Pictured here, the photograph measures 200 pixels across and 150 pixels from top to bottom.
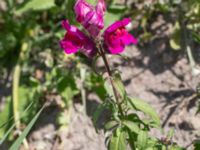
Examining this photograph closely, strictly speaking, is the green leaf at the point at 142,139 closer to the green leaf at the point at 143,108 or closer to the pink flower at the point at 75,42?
the green leaf at the point at 143,108

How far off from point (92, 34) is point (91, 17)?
2.8 inches

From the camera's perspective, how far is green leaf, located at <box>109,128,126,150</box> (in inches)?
78.8

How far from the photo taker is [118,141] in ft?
6.59

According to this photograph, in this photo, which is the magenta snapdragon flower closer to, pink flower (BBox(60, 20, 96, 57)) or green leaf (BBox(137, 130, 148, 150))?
pink flower (BBox(60, 20, 96, 57))

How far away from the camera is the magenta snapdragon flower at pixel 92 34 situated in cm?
186

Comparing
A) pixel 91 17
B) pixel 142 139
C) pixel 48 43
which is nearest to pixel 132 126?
pixel 142 139

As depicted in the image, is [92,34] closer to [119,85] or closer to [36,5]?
[119,85]

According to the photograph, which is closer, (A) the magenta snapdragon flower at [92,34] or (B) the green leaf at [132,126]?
(A) the magenta snapdragon flower at [92,34]

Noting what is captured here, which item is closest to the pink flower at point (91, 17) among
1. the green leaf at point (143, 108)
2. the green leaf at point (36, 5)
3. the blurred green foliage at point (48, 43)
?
the green leaf at point (143, 108)

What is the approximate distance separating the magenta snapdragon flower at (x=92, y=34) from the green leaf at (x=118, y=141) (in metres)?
0.36

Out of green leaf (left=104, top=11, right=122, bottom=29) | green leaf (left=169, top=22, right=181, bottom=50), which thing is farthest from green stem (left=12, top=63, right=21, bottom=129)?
green leaf (left=169, top=22, right=181, bottom=50)

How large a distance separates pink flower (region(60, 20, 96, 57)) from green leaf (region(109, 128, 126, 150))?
359mm

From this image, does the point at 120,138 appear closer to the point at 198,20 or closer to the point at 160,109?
the point at 160,109

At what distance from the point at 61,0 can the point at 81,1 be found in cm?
134
